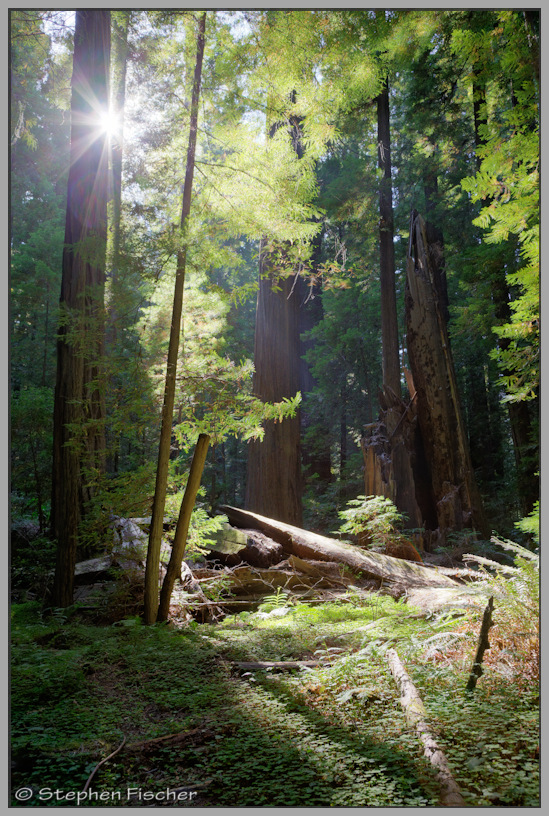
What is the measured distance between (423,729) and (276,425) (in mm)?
6055

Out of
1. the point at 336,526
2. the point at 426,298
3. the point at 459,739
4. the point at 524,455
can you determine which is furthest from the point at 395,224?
the point at 459,739

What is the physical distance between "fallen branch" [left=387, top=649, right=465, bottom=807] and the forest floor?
31 mm

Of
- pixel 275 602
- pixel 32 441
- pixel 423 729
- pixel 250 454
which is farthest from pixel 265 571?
pixel 32 441

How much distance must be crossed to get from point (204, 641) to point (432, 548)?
19.7 ft

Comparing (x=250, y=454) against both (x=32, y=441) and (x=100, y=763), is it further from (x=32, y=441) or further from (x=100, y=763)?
(x=100, y=763)

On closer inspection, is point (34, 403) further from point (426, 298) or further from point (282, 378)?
point (426, 298)

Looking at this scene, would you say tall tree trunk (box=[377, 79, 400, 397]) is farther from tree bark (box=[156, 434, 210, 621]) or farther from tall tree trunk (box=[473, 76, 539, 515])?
tree bark (box=[156, 434, 210, 621])

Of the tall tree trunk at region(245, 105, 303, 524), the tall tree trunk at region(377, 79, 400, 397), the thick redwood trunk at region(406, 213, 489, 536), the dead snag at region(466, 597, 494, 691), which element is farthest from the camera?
the tall tree trunk at region(377, 79, 400, 397)

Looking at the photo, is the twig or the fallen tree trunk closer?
the twig

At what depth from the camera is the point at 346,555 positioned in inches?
233

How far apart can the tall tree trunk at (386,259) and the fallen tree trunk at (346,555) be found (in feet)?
19.5

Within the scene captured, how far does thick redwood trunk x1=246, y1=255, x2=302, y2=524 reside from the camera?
7.79m

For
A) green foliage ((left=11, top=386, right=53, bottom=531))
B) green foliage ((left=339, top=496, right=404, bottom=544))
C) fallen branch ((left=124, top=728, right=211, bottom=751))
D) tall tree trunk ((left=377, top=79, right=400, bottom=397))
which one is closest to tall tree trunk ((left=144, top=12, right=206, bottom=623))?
fallen branch ((left=124, top=728, right=211, bottom=751))

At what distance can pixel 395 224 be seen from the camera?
516 inches
